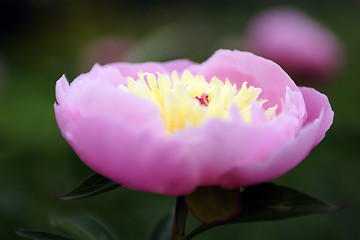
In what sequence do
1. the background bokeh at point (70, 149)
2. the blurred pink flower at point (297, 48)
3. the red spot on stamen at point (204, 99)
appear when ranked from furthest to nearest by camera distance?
the blurred pink flower at point (297, 48)
the background bokeh at point (70, 149)
the red spot on stamen at point (204, 99)

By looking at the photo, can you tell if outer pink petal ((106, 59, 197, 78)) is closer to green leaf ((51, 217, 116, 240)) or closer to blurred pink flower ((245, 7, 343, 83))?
green leaf ((51, 217, 116, 240))

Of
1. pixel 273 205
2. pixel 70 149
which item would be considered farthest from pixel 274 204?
pixel 70 149

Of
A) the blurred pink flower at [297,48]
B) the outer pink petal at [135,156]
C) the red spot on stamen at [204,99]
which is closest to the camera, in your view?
the outer pink petal at [135,156]

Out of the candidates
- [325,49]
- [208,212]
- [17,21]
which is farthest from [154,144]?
[17,21]

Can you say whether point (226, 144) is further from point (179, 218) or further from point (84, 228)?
point (84, 228)

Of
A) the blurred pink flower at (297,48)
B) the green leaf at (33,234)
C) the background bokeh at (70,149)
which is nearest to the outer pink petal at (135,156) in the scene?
the green leaf at (33,234)

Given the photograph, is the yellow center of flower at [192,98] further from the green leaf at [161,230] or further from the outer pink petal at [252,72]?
the green leaf at [161,230]
